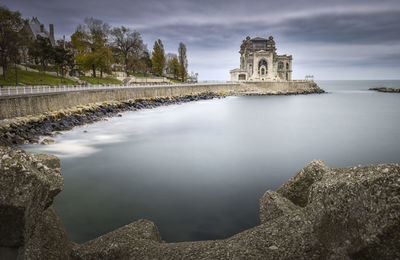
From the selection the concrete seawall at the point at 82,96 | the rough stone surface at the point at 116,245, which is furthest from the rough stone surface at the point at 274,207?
the concrete seawall at the point at 82,96

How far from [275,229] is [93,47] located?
→ 60832mm

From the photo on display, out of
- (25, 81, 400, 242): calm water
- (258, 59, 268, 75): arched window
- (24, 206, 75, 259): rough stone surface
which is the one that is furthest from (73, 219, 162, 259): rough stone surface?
(258, 59, 268, 75): arched window

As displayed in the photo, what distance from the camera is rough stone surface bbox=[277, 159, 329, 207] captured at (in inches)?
252

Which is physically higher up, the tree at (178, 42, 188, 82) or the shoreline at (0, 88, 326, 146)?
the tree at (178, 42, 188, 82)

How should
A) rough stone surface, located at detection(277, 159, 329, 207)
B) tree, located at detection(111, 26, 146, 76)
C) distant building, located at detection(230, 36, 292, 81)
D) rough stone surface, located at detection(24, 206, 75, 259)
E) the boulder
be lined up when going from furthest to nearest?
1. distant building, located at detection(230, 36, 292, 81)
2. tree, located at detection(111, 26, 146, 76)
3. rough stone surface, located at detection(277, 159, 329, 207)
4. rough stone surface, located at detection(24, 206, 75, 259)
5. the boulder

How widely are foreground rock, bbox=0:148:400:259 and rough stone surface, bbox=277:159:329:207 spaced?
1.18 metres

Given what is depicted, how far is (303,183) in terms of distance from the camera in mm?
6543

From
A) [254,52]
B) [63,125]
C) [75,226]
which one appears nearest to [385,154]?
[75,226]

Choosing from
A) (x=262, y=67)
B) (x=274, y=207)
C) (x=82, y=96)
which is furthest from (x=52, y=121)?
(x=262, y=67)

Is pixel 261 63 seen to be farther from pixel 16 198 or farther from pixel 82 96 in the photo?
pixel 16 198

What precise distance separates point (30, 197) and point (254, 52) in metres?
107

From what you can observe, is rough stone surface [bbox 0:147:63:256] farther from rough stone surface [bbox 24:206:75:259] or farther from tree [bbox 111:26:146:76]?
tree [bbox 111:26:146:76]

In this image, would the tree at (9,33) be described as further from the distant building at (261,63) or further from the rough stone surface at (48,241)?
the distant building at (261,63)

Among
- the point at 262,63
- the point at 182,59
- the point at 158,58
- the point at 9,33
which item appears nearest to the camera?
the point at 9,33
